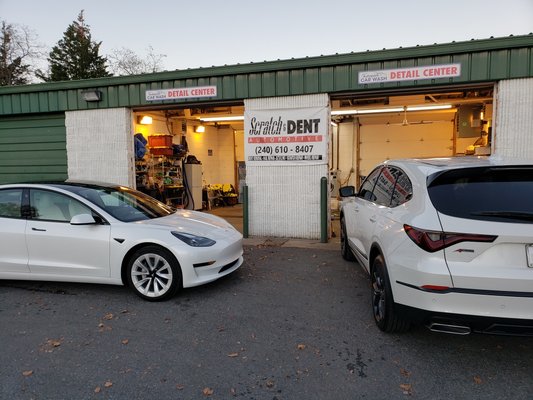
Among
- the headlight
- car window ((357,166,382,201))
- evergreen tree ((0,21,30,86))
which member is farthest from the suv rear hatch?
evergreen tree ((0,21,30,86))

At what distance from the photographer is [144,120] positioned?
10.7 meters

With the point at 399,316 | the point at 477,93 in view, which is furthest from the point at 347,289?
the point at 477,93

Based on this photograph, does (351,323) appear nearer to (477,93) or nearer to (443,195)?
(443,195)

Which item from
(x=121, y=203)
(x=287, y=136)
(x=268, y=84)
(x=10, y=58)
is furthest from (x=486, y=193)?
(x=10, y=58)

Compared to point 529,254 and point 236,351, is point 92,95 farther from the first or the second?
point 529,254

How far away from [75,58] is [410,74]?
137 feet

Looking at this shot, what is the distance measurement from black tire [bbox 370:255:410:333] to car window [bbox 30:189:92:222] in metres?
3.45

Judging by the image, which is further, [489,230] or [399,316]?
[399,316]

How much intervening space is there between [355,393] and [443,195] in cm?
163

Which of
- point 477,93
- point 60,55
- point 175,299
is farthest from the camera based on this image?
point 60,55

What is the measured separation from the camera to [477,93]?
977 centimetres

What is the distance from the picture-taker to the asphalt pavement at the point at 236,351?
2.94 m

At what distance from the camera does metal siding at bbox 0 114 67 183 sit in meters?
10.1

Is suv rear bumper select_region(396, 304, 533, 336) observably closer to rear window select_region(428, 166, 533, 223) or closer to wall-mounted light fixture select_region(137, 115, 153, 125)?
rear window select_region(428, 166, 533, 223)
